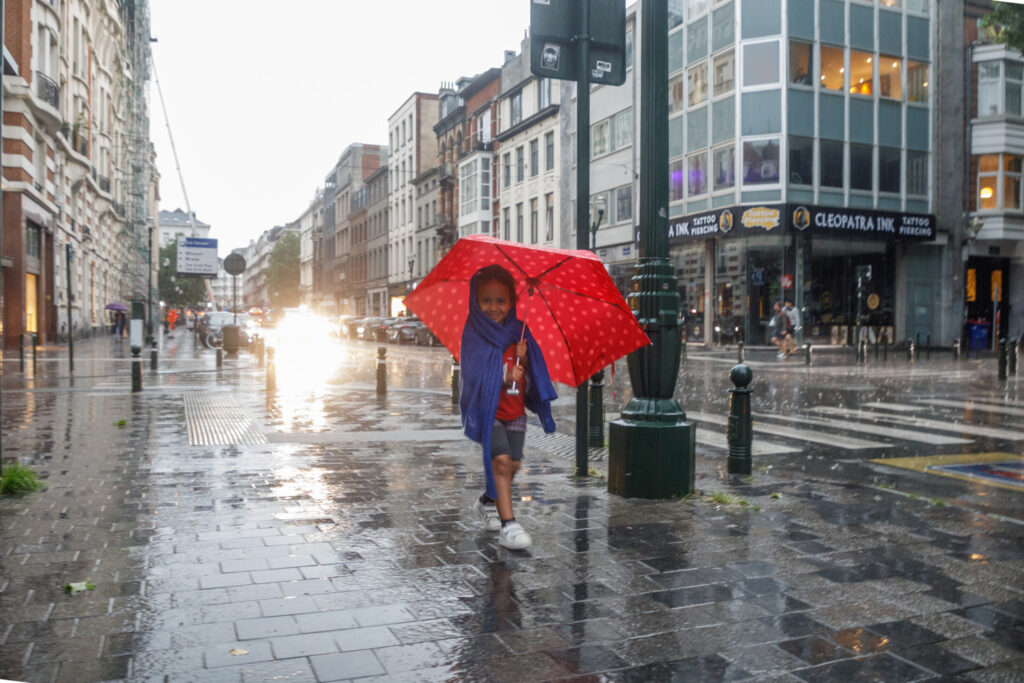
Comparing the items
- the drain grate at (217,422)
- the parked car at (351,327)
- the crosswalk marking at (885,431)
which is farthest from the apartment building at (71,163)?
the crosswalk marking at (885,431)

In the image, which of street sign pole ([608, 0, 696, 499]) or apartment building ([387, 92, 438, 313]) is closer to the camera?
street sign pole ([608, 0, 696, 499])

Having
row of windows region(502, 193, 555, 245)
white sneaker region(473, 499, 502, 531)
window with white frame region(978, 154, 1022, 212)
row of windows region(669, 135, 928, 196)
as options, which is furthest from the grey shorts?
row of windows region(502, 193, 555, 245)

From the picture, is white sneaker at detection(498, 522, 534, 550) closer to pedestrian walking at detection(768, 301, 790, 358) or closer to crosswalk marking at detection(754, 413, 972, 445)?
crosswalk marking at detection(754, 413, 972, 445)

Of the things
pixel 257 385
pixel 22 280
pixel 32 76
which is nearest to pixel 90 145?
pixel 32 76

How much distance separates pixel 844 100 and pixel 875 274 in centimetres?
719

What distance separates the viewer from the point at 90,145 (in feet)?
150

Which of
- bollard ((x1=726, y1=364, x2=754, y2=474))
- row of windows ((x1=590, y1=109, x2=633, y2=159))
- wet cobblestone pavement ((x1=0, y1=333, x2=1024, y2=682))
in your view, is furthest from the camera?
row of windows ((x1=590, y1=109, x2=633, y2=159))

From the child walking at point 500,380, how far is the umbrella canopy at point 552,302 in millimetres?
102

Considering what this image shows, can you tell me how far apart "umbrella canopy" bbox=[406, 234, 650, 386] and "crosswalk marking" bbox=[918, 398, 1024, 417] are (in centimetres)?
935

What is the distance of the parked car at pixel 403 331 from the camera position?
43.9 metres

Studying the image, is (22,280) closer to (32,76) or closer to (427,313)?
(32,76)

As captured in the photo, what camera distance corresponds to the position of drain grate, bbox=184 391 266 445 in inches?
366

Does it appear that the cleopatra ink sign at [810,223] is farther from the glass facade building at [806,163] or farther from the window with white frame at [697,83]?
the window with white frame at [697,83]

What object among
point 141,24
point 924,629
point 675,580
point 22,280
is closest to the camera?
point 924,629
